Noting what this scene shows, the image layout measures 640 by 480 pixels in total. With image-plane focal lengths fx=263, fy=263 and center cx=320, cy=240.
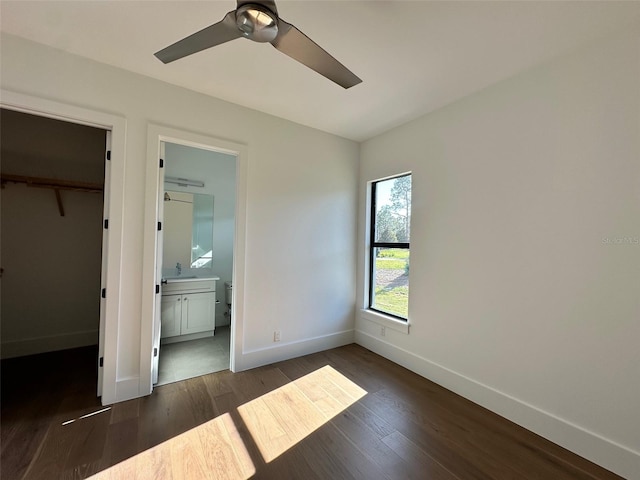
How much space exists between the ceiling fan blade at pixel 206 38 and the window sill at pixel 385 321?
9.50 feet

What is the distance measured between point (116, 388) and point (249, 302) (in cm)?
125

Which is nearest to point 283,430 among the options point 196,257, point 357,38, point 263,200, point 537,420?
point 537,420

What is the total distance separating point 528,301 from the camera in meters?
2.02

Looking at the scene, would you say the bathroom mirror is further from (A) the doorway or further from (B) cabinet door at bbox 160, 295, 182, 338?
(A) the doorway

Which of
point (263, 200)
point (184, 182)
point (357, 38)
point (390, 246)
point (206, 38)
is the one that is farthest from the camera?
point (184, 182)

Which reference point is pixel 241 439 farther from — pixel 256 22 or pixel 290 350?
pixel 256 22

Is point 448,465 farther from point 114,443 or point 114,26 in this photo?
point 114,26

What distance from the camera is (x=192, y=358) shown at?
3.01 m

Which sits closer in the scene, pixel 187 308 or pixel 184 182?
pixel 187 308

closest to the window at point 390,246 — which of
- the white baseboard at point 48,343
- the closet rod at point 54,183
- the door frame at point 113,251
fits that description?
the door frame at point 113,251

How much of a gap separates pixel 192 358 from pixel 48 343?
5.57ft

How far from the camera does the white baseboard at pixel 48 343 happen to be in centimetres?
286

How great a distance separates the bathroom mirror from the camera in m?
3.80

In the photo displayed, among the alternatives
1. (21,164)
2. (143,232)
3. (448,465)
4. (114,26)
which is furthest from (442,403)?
(21,164)
